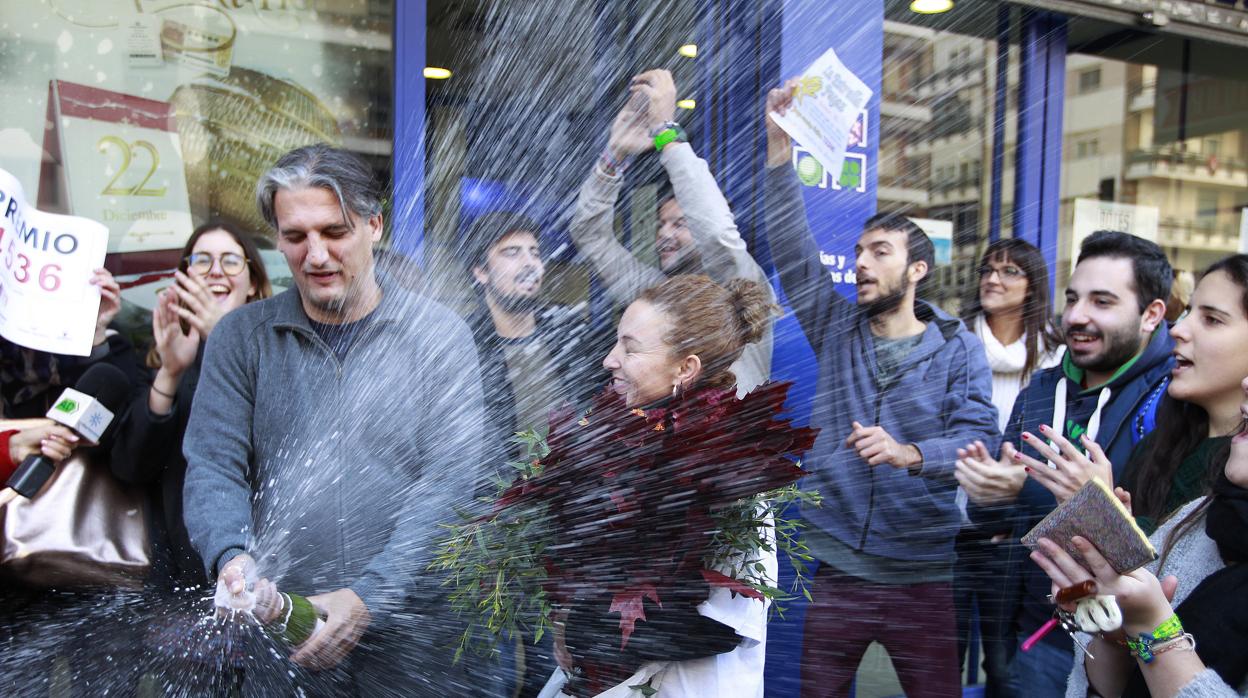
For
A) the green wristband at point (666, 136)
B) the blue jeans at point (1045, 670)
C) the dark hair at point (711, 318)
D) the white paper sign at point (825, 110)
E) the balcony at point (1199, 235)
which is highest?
the balcony at point (1199, 235)

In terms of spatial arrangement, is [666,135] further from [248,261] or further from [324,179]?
[248,261]

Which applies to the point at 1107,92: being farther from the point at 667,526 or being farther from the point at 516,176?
the point at 667,526

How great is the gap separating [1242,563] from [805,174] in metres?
3.10

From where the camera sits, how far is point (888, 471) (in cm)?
329

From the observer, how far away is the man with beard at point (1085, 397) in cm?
310

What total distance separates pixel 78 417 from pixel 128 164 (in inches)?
77.3

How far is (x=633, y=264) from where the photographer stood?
3.36 metres

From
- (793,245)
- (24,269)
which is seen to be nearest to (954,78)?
(793,245)

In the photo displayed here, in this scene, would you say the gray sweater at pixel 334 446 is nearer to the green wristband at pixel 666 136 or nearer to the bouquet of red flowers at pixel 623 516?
the bouquet of red flowers at pixel 623 516

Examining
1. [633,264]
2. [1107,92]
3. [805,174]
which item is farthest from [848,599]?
[1107,92]

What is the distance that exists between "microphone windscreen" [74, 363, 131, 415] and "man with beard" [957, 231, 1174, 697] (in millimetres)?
2678

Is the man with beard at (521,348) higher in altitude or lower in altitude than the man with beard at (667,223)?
lower

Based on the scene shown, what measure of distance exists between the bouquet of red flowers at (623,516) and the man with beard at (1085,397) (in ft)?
4.72

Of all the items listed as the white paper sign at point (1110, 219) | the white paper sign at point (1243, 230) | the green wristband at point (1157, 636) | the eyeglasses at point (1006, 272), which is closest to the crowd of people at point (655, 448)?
the green wristband at point (1157, 636)
